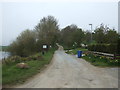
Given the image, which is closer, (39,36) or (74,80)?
(74,80)

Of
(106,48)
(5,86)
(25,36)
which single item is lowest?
(5,86)

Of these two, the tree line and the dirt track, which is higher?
the tree line

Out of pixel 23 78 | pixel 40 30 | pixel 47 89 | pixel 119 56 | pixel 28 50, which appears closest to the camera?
pixel 47 89

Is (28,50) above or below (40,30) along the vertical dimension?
below

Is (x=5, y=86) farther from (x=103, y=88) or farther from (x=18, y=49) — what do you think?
(x=18, y=49)

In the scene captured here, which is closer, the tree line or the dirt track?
the dirt track

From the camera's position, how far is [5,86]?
761cm

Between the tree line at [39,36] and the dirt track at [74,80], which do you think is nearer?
the dirt track at [74,80]

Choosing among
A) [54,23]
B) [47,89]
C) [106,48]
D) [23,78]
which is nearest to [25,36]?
[54,23]

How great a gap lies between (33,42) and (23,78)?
3249cm

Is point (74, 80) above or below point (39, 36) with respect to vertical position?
below

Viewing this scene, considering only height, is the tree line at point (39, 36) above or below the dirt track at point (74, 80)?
above

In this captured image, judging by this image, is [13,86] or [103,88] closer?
[103,88]

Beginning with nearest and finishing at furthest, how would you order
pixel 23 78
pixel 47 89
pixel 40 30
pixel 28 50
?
pixel 47 89, pixel 23 78, pixel 28 50, pixel 40 30
